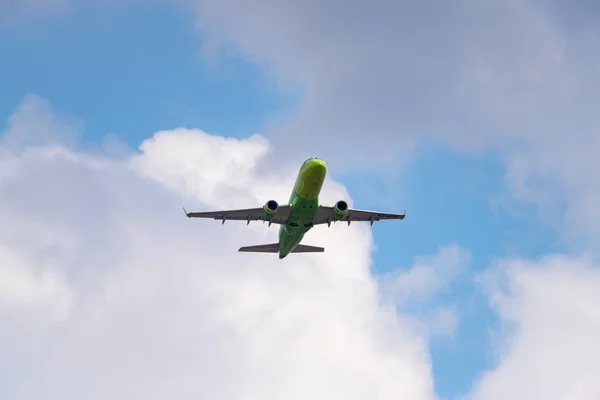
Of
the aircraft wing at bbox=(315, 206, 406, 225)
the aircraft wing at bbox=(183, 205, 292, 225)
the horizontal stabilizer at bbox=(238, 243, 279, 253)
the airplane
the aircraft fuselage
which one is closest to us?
the aircraft fuselage

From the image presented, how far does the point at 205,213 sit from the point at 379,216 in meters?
17.8

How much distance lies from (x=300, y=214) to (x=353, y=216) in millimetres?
8716

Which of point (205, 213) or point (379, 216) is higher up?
point (379, 216)

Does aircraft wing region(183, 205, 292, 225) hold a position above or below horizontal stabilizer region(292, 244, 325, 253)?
below

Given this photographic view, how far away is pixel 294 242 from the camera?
84.6 m

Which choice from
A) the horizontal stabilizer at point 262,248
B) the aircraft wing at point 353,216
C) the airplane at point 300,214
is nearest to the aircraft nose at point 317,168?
the airplane at point 300,214

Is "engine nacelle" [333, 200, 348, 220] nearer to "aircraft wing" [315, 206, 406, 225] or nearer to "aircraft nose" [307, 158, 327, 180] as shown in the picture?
"aircraft wing" [315, 206, 406, 225]

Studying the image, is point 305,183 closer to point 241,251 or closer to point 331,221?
point 331,221

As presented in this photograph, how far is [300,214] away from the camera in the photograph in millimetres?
78562

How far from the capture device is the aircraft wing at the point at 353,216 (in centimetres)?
8238

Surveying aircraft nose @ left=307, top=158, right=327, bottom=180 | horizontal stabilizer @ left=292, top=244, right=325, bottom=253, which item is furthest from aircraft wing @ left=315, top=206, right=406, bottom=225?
aircraft nose @ left=307, top=158, right=327, bottom=180

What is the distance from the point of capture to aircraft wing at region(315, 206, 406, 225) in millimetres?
82375

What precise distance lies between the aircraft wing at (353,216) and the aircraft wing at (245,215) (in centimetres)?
370

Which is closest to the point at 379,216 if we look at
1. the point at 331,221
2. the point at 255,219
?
the point at 331,221
